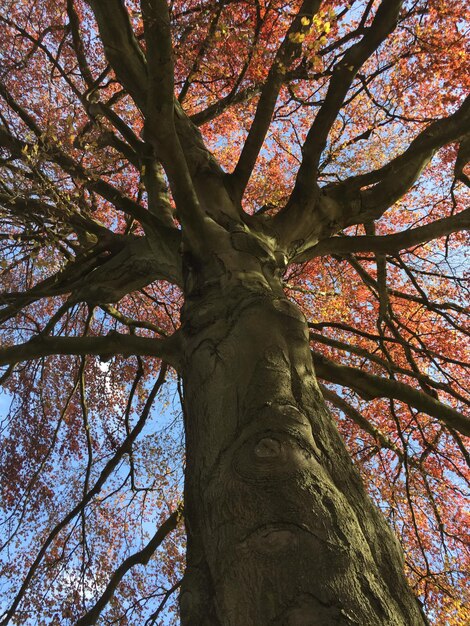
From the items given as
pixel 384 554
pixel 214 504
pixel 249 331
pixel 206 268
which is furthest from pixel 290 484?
pixel 206 268

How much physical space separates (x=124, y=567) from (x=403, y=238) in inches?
153

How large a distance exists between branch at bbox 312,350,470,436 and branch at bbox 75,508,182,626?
6.83 feet

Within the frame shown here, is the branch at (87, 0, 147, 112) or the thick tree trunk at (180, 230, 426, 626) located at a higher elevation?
the branch at (87, 0, 147, 112)

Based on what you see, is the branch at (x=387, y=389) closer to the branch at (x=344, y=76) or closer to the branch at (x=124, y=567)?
the branch at (x=344, y=76)

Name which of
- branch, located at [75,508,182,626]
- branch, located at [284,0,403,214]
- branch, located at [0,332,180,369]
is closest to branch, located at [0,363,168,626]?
branch, located at [75,508,182,626]

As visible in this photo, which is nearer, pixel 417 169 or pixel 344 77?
pixel 344 77

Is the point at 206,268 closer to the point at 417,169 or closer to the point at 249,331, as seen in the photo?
the point at 249,331

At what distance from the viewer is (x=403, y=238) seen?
379 cm

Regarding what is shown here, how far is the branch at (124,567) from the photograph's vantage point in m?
3.76

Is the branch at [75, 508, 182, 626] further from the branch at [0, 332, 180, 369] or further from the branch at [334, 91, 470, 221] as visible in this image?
the branch at [334, 91, 470, 221]

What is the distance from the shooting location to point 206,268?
2.86 m

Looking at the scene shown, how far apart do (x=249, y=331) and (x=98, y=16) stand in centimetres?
204

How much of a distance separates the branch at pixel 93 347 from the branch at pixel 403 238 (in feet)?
6.66

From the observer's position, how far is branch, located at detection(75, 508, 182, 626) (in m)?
3.76
